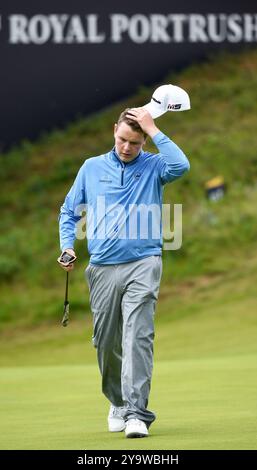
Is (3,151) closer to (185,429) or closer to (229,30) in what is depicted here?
(229,30)

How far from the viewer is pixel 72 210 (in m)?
7.34

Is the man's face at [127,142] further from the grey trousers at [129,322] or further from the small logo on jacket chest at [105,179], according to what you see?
the grey trousers at [129,322]

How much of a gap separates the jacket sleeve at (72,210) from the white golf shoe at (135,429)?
102 cm

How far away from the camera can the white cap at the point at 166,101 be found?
7.18 meters

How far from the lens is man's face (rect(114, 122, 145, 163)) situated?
23.2 ft

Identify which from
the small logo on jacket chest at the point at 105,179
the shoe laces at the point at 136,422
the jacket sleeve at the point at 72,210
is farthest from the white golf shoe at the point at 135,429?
the small logo on jacket chest at the point at 105,179

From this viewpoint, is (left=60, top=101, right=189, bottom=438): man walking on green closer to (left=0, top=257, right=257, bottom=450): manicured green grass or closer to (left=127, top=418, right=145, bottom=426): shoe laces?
(left=127, top=418, right=145, bottom=426): shoe laces

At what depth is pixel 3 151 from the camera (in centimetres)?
2116

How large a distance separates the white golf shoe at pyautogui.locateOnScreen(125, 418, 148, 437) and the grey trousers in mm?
48

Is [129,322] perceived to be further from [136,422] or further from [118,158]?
[118,158]

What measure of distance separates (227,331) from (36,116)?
14.9 ft

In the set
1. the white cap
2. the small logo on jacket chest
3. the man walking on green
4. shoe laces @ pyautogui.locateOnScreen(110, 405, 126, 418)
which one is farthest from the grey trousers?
the white cap

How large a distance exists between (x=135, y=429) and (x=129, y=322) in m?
0.56

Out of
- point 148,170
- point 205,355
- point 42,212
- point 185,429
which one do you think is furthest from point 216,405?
point 42,212
